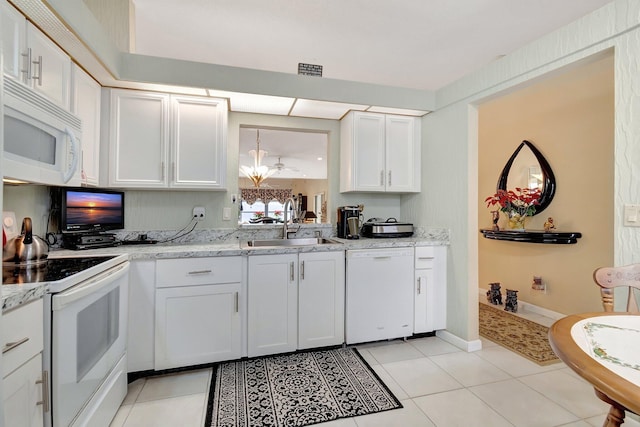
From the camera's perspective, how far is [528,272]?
354 cm

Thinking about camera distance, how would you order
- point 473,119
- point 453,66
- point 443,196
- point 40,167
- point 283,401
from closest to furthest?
point 40,167
point 283,401
point 473,119
point 443,196
point 453,66

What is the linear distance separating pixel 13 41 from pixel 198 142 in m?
1.17

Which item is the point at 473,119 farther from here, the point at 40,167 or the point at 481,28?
the point at 40,167

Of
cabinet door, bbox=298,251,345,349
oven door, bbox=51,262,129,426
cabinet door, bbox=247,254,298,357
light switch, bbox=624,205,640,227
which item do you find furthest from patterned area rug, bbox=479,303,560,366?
oven door, bbox=51,262,129,426

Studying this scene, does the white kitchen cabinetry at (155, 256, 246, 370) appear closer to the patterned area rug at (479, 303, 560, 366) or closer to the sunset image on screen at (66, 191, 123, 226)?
the sunset image on screen at (66, 191, 123, 226)

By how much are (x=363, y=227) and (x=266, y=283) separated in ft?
3.86

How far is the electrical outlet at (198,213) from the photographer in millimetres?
2705

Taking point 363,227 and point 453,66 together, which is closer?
point 363,227

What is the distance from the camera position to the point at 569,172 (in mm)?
3123

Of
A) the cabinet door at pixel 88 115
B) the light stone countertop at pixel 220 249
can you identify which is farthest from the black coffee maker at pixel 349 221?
the cabinet door at pixel 88 115

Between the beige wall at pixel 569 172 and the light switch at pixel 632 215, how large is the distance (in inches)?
57.3

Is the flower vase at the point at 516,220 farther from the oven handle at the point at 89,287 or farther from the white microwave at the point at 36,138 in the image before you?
the white microwave at the point at 36,138

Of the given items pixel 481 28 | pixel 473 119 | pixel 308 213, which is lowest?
pixel 308 213

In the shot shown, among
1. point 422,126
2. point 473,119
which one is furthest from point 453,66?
point 473,119
